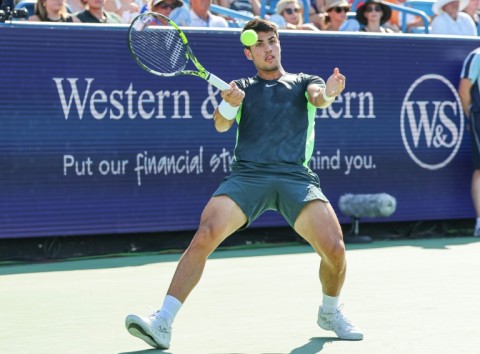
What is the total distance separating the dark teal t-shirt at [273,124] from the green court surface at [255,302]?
36.2 inches

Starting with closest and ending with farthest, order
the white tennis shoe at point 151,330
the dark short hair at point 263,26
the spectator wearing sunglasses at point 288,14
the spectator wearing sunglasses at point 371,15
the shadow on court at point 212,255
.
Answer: the white tennis shoe at point 151,330, the dark short hair at point 263,26, the shadow on court at point 212,255, the spectator wearing sunglasses at point 288,14, the spectator wearing sunglasses at point 371,15

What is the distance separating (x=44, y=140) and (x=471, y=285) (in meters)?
3.72

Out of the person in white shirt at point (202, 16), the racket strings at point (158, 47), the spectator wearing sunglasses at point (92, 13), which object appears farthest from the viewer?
the person in white shirt at point (202, 16)

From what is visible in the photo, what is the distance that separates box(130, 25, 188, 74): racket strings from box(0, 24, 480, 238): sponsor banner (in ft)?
8.43

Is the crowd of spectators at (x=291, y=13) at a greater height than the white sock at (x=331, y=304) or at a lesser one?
greater

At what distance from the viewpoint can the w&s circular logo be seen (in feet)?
36.0

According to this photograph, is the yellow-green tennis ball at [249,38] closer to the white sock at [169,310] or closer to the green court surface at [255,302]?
the white sock at [169,310]

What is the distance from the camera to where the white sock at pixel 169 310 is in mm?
5453

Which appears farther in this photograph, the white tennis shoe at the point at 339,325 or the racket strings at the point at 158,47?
the racket strings at the point at 158,47

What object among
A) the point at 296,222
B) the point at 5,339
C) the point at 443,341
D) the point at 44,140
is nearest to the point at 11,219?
the point at 44,140

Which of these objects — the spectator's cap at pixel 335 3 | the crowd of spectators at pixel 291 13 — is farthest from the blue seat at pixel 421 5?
the spectator's cap at pixel 335 3

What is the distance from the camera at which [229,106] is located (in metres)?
5.68

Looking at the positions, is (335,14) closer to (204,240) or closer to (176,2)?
(176,2)

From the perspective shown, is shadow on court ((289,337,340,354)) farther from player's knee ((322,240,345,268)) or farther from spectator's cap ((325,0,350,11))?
spectator's cap ((325,0,350,11))
